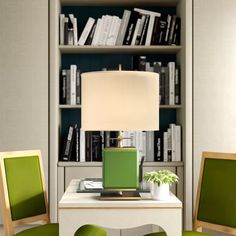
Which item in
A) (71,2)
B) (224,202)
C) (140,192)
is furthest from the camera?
(71,2)

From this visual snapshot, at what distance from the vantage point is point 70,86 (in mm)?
3857

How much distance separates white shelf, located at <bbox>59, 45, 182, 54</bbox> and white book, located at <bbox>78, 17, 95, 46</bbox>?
0.20 ft

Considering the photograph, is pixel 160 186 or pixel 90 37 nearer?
pixel 160 186

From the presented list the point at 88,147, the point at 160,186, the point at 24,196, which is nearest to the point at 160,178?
the point at 160,186

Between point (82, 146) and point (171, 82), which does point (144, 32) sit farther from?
point (82, 146)

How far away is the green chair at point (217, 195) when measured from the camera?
2756 mm

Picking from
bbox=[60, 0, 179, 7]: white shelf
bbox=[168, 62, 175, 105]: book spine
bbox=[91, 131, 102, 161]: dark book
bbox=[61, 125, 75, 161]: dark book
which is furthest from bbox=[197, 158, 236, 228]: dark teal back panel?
bbox=[60, 0, 179, 7]: white shelf

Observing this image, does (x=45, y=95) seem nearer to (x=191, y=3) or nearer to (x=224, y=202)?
(x=191, y=3)

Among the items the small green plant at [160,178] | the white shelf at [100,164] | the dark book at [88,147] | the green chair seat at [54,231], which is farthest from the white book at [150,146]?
the small green plant at [160,178]

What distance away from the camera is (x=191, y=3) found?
146 inches

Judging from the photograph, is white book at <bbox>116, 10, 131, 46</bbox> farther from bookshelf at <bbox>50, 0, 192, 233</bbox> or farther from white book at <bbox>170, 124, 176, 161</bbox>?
white book at <bbox>170, 124, 176, 161</bbox>

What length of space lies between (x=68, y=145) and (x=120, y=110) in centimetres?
154

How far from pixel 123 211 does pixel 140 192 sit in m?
0.28

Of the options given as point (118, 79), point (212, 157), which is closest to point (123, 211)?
point (118, 79)
